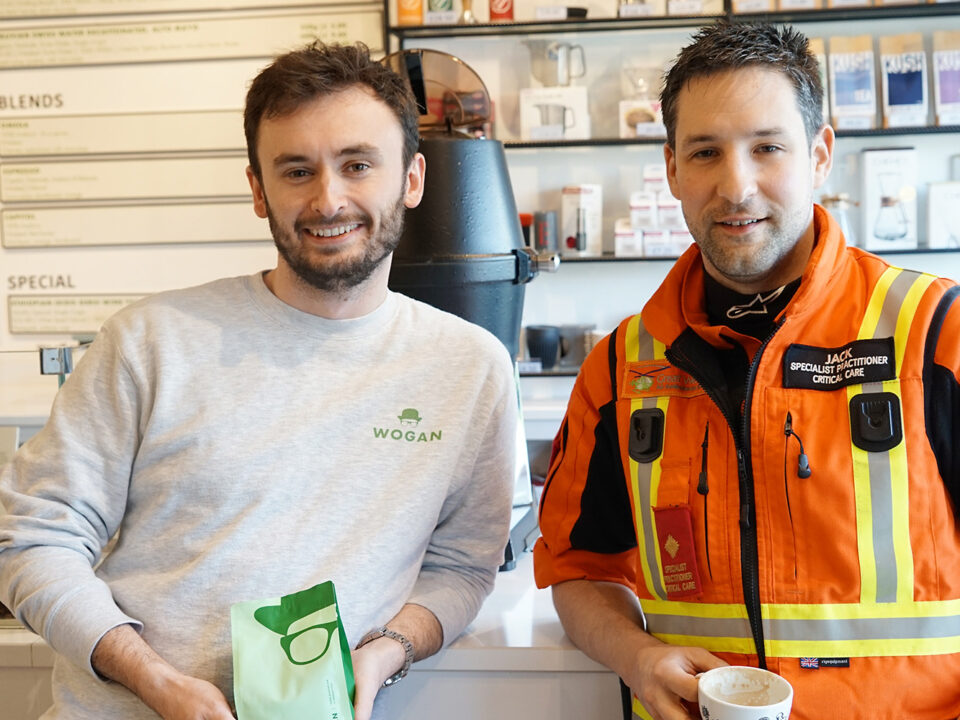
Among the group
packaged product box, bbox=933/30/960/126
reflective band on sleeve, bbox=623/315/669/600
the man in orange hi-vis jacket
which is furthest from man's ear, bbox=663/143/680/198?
packaged product box, bbox=933/30/960/126

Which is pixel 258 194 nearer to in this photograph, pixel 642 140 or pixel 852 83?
pixel 642 140

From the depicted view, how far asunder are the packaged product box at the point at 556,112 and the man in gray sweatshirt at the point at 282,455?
8.34 ft

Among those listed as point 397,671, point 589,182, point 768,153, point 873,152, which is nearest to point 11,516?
point 397,671

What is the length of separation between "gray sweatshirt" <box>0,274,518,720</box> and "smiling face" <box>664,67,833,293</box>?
44cm

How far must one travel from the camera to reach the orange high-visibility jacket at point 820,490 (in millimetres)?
1123

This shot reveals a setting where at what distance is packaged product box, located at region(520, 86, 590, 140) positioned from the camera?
4.05 metres

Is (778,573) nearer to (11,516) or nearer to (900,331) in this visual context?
(900,331)

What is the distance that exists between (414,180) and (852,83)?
2855 millimetres

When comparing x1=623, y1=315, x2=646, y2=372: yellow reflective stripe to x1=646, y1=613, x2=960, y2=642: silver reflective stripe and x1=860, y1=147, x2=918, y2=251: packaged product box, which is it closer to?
x1=646, y1=613, x2=960, y2=642: silver reflective stripe

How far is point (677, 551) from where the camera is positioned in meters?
1.23

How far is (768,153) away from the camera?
4.12 ft

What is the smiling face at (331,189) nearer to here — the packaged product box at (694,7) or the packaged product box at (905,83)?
the packaged product box at (694,7)

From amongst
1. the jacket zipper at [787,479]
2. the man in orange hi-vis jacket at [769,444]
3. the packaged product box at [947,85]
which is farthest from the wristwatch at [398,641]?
the packaged product box at [947,85]

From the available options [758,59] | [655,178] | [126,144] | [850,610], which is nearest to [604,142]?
[655,178]
